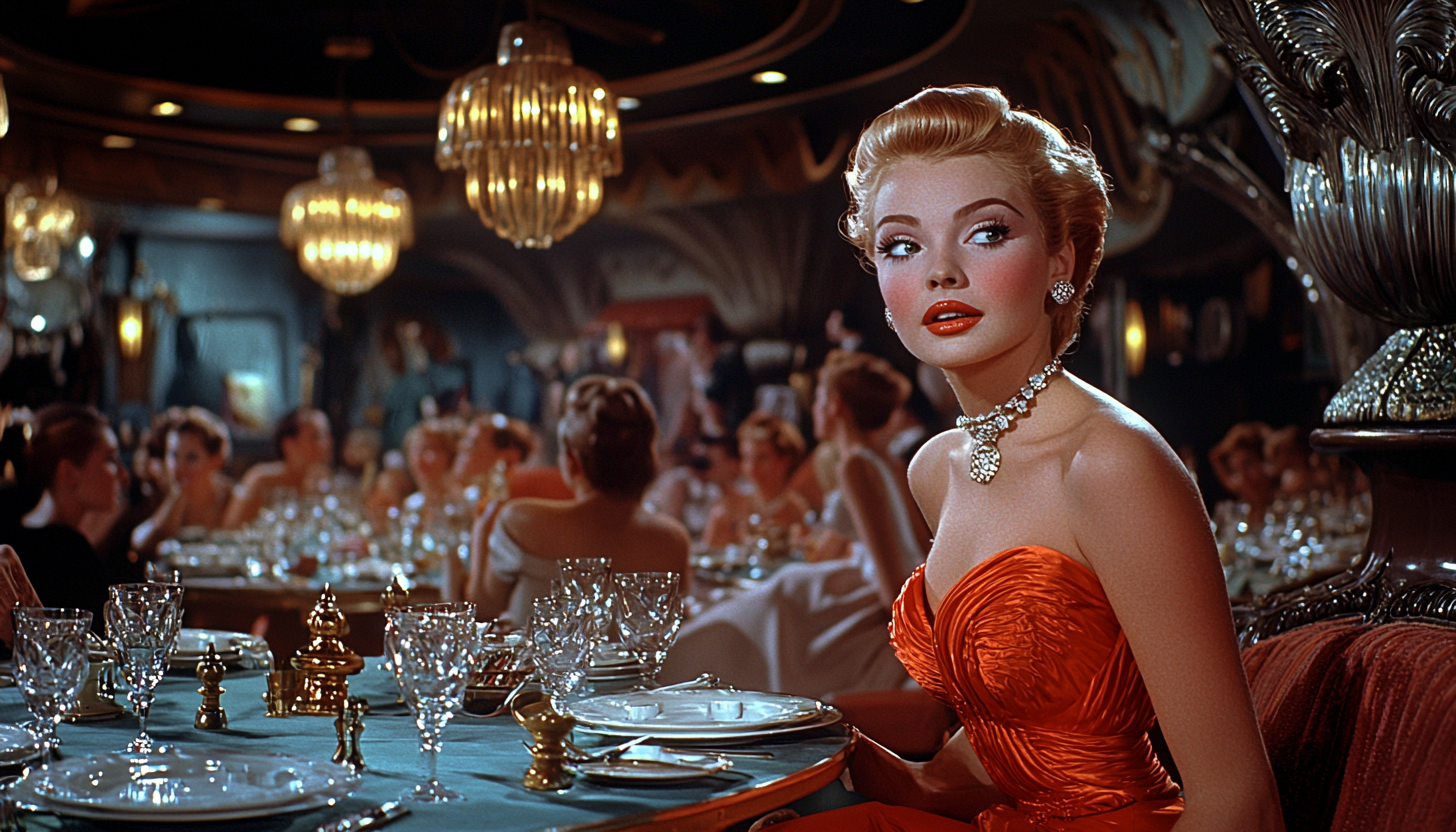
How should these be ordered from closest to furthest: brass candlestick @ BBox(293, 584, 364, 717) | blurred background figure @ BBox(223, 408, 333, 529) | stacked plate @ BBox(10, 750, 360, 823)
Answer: stacked plate @ BBox(10, 750, 360, 823), brass candlestick @ BBox(293, 584, 364, 717), blurred background figure @ BBox(223, 408, 333, 529)

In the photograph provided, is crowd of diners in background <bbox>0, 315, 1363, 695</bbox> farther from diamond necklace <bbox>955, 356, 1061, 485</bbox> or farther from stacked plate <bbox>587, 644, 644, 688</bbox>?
diamond necklace <bbox>955, 356, 1061, 485</bbox>

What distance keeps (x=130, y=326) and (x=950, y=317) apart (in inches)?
327

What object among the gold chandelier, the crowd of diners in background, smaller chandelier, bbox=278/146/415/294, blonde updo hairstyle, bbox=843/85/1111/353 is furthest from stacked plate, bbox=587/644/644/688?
smaller chandelier, bbox=278/146/415/294

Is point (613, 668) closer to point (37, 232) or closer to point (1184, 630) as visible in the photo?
point (1184, 630)

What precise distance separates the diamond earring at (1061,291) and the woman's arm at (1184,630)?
281 millimetres

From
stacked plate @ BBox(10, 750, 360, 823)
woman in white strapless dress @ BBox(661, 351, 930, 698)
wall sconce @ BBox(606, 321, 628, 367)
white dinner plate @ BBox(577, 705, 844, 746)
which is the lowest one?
woman in white strapless dress @ BBox(661, 351, 930, 698)

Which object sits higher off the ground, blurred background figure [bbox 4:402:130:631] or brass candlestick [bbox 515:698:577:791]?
blurred background figure [bbox 4:402:130:631]

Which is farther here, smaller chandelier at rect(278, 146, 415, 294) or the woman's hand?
smaller chandelier at rect(278, 146, 415, 294)

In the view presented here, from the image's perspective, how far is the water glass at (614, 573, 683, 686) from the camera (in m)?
2.14

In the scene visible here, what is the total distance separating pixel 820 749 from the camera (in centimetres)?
179

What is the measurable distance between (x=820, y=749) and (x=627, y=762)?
29 centimetres

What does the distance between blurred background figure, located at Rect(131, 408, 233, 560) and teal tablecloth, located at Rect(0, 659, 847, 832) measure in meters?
4.39

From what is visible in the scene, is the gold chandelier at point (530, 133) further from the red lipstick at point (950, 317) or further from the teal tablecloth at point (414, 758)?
the red lipstick at point (950, 317)

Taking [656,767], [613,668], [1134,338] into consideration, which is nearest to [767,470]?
[1134,338]
